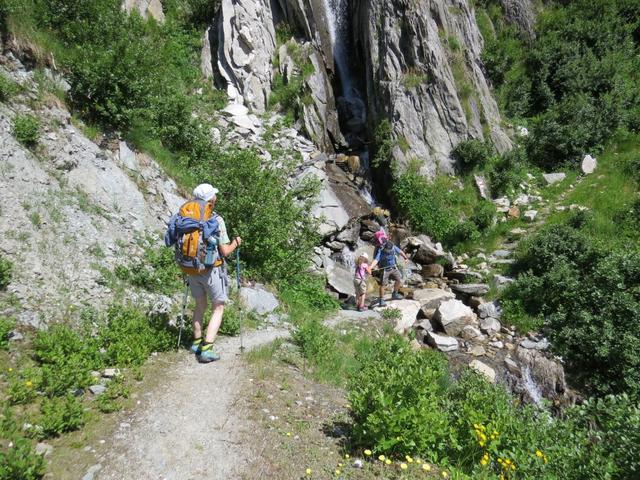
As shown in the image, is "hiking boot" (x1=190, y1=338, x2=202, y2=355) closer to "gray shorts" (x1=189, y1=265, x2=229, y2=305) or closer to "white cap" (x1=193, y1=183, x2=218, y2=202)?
"gray shorts" (x1=189, y1=265, x2=229, y2=305)

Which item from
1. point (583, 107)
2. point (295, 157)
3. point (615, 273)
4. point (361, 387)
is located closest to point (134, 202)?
point (361, 387)

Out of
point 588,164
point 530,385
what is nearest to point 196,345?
point 530,385

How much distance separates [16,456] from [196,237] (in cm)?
320

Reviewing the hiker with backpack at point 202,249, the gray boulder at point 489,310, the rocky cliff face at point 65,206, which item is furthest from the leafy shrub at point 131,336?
the gray boulder at point 489,310

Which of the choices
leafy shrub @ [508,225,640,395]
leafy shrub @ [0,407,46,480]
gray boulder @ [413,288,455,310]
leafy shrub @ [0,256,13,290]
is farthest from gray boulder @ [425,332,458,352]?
leafy shrub @ [0,256,13,290]

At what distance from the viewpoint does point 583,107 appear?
2031 cm

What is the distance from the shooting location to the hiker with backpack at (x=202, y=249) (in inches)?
238

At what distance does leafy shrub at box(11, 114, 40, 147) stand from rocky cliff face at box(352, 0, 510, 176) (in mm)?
14265

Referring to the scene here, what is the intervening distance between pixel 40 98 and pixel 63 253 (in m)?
4.88

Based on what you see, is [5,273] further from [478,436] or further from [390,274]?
[390,274]

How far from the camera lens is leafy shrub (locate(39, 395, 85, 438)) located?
4324mm

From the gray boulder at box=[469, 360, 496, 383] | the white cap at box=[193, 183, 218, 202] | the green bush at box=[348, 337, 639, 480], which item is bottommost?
the gray boulder at box=[469, 360, 496, 383]

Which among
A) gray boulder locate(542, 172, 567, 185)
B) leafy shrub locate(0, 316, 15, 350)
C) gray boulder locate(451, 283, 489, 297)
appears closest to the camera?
leafy shrub locate(0, 316, 15, 350)

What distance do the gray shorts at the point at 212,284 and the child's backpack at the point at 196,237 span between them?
0.58ft
